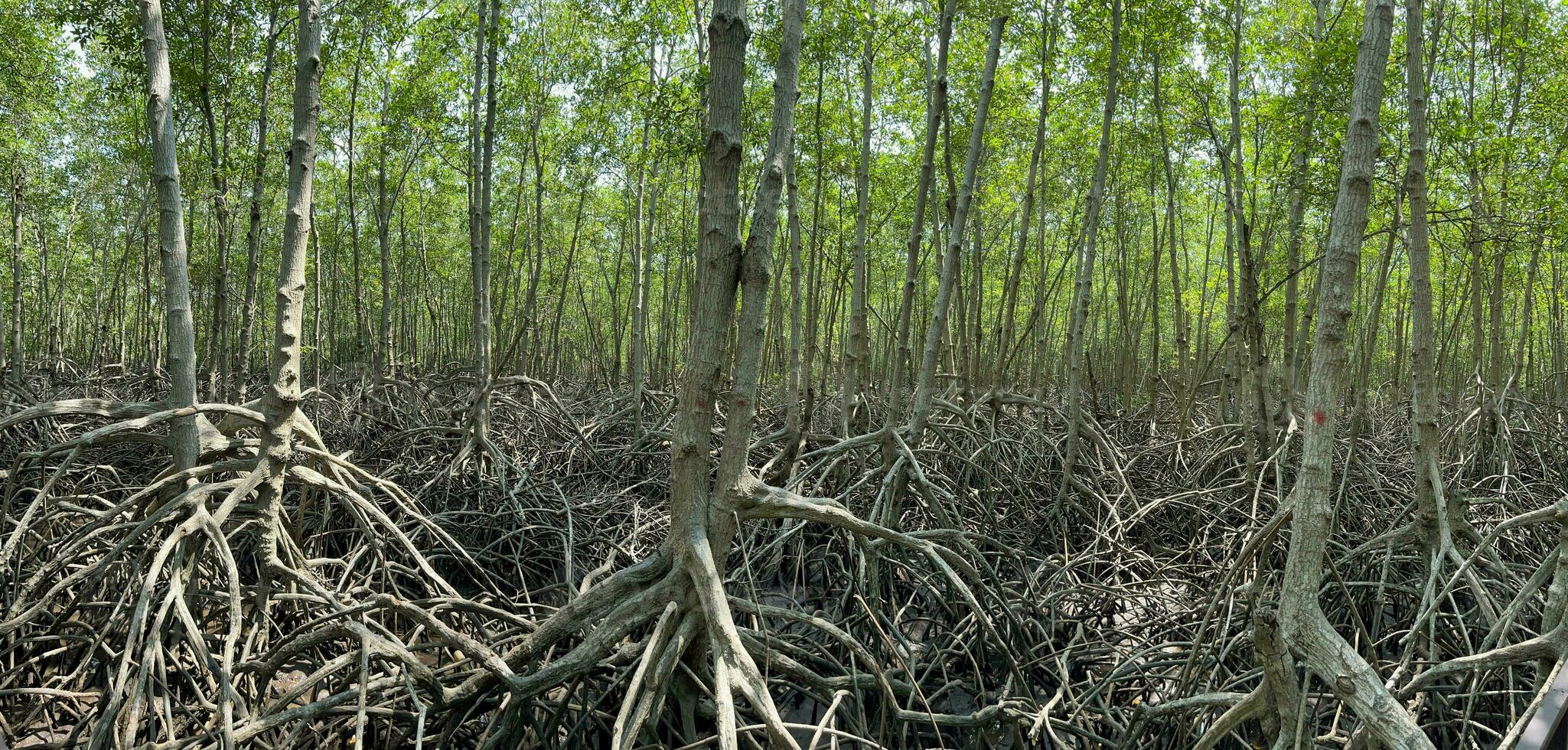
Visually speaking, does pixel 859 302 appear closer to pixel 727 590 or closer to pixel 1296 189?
pixel 727 590

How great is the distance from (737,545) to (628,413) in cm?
347

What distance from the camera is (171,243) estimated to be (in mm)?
3055

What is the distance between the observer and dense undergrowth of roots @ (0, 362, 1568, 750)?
2.55m

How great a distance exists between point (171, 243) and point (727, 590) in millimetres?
2806

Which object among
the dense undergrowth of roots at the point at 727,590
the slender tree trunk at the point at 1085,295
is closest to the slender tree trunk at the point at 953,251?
the dense undergrowth of roots at the point at 727,590

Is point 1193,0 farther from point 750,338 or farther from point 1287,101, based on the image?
point 750,338

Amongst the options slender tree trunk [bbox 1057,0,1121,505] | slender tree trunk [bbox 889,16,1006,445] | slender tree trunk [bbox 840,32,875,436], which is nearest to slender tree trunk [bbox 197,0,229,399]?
slender tree trunk [bbox 840,32,875,436]

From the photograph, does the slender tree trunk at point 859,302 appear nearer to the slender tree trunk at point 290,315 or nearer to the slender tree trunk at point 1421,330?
the slender tree trunk at point 1421,330

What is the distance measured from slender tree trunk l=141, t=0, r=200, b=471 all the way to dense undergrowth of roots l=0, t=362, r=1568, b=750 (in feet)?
0.37

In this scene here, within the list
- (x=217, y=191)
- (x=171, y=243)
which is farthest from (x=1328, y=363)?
(x=217, y=191)

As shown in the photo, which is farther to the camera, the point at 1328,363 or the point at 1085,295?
the point at 1085,295

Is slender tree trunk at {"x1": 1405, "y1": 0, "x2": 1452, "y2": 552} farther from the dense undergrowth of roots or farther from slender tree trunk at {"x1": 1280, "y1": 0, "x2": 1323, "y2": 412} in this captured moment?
slender tree trunk at {"x1": 1280, "y1": 0, "x2": 1323, "y2": 412}

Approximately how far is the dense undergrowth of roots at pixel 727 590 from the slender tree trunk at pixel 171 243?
0.11 m

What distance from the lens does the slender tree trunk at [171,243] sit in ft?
9.81
